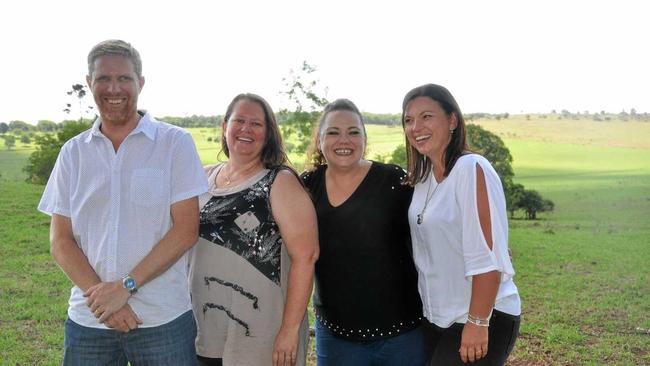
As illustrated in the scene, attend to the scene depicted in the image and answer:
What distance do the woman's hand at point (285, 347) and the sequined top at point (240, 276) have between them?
4 cm

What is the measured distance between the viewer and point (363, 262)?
295cm

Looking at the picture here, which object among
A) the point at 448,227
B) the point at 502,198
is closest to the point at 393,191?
the point at 448,227

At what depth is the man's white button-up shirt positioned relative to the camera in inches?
98.3

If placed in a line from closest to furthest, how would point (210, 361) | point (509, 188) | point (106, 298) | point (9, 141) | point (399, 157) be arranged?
point (106, 298), point (210, 361), point (399, 157), point (509, 188), point (9, 141)

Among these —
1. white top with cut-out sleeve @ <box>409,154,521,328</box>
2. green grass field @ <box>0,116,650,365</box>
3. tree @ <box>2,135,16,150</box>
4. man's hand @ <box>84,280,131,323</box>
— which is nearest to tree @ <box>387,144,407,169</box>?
green grass field @ <box>0,116,650,365</box>

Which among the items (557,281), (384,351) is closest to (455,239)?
(384,351)

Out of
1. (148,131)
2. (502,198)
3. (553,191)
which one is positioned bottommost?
(553,191)

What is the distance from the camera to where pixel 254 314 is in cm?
274

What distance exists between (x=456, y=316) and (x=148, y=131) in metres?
1.63

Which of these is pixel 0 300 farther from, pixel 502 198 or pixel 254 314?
pixel 502 198

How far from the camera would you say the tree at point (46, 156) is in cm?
2492

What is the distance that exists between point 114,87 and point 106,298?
885mm

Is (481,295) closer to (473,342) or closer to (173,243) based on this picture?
(473,342)

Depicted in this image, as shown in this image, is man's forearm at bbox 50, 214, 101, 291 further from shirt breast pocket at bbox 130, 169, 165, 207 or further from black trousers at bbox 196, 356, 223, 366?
black trousers at bbox 196, 356, 223, 366
